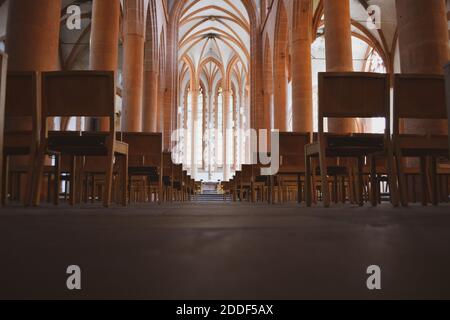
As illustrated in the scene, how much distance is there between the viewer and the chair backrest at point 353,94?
3596 millimetres

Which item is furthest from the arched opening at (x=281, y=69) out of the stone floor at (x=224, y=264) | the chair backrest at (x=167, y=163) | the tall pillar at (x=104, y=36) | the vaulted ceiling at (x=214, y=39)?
the stone floor at (x=224, y=264)

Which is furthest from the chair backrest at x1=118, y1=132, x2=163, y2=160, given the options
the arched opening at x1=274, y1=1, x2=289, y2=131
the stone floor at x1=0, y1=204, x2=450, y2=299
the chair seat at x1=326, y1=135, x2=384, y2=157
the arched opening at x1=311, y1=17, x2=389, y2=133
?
the arched opening at x1=311, y1=17, x2=389, y2=133

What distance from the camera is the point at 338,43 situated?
8023 millimetres

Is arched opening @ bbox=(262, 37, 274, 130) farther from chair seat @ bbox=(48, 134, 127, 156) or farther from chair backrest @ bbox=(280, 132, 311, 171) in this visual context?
chair seat @ bbox=(48, 134, 127, 156)

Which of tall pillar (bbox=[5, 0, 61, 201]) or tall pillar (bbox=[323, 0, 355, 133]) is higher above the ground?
tall pillar (bbox=[323, 0, 355, 133])

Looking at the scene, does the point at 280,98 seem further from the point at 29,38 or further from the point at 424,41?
the point at 29,38

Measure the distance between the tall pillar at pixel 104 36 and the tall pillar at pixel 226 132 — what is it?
2044 cm

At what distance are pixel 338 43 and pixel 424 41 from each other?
2.67 meters

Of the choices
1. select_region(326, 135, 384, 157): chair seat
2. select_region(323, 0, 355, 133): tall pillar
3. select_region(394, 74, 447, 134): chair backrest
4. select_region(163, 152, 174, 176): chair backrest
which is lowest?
select_region(326, 135, 384, 157): chair seat

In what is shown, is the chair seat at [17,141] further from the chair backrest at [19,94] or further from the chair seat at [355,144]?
the chair seat at [355,144]

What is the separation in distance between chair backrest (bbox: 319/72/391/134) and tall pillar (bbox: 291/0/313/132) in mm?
7481

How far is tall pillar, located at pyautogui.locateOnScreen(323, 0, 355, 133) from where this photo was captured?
791 cm

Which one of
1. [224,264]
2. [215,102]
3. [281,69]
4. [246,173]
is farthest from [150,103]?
[215,102]

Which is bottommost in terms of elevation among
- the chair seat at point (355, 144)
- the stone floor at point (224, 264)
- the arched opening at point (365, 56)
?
the stone floor at point (224, 264)
